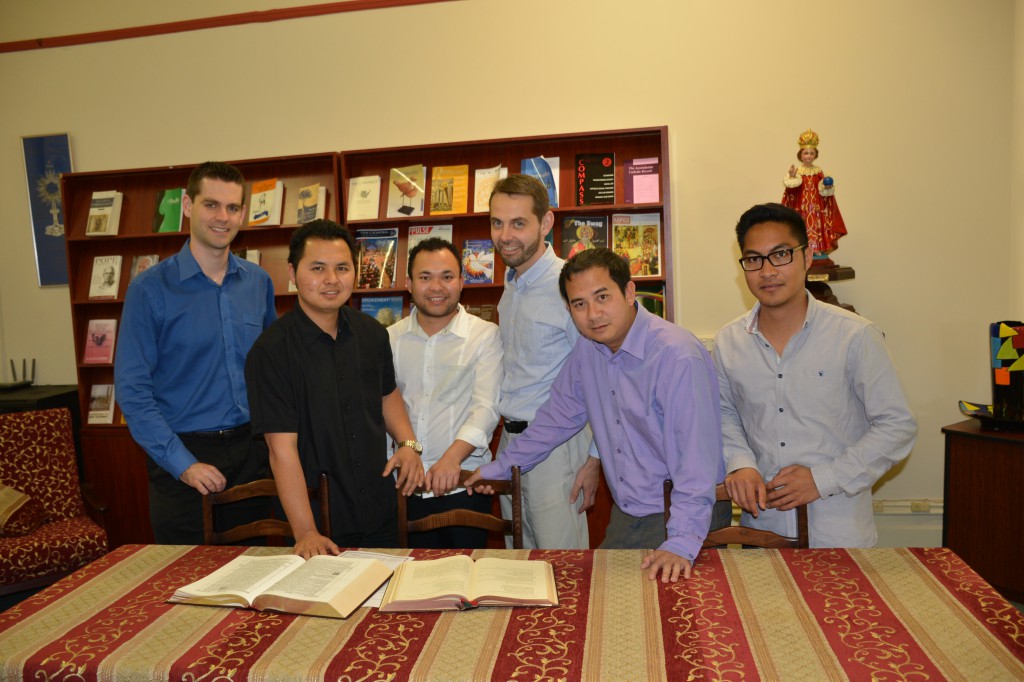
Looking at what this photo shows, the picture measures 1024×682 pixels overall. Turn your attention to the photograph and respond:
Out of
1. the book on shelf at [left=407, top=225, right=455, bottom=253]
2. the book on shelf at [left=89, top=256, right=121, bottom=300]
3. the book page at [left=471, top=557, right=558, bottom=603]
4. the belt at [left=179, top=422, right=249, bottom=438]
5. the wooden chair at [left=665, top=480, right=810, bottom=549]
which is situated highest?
the book on shelf at [left=407, top=225, right=455, bottom=253]

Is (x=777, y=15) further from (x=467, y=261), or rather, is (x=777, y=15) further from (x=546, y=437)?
(x=546, y=437)

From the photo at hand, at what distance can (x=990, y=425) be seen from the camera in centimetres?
308

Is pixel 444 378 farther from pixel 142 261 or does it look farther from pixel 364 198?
pixel 142 261

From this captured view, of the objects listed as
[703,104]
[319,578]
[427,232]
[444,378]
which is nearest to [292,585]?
[319,578]

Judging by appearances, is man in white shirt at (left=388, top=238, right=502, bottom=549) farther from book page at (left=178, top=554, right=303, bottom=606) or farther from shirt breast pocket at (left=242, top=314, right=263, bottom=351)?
book page at (left=178, top=554, right=303, bottom=606)

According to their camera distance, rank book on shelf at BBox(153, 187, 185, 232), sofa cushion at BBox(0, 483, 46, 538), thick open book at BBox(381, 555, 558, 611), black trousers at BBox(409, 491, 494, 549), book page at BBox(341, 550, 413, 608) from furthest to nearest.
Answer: book on shelf at BBox(153, 187, 185, 232) → sofa cushion at BBox(0, 483, 46, 538) → black trousers at BBox(409, 491, 494, 549) → book page at BBox(341, 550, 413, 608) → thick open book at BBox(381, 555, 558, 611)

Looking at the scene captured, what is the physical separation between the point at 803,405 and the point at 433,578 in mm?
1171

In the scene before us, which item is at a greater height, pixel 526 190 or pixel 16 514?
pixel 526 190

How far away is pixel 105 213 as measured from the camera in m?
4.54

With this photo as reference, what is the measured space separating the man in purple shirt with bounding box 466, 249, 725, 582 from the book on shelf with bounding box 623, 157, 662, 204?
2.10 meters

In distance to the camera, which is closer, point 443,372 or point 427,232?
point 443,372

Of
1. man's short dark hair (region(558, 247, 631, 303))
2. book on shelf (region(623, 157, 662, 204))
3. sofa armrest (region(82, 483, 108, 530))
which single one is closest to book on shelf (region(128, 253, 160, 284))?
sofa armrest (region(82, 483, 108, 530))

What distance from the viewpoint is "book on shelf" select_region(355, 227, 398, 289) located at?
168 inches

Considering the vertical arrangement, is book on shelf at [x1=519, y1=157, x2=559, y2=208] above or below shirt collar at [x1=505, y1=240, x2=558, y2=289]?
above
